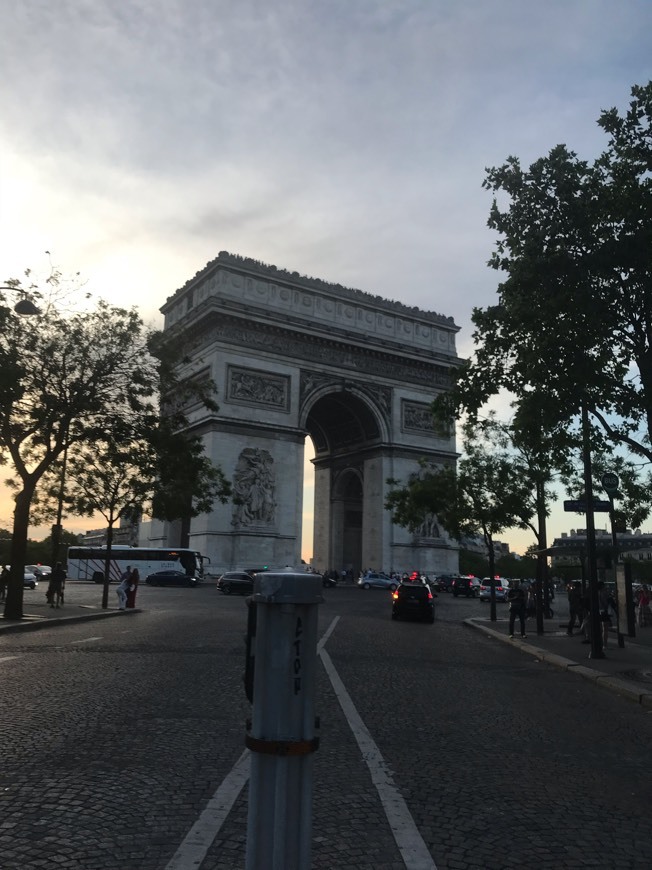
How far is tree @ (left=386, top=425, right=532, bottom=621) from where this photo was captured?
3481cm

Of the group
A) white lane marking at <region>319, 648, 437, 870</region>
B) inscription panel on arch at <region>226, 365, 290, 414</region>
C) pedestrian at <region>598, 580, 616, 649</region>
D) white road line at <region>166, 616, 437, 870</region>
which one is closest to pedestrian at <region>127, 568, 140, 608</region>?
pedestrian at <region>598, 580, 616, 649</region>

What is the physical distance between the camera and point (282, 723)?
2.86 meters

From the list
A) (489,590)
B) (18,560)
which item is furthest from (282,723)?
(489,590)

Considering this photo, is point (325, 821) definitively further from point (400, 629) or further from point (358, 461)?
point (358, 461)

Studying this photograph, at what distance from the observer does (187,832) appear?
14.5ft

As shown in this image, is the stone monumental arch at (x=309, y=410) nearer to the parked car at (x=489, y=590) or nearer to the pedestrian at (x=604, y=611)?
the parked car at (x=489, y=590)

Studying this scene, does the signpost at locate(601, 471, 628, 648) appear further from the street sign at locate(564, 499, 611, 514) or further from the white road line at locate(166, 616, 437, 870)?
the white road line at locate(166, 616, 437, 870)

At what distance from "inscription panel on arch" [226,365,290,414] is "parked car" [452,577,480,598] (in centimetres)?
1833

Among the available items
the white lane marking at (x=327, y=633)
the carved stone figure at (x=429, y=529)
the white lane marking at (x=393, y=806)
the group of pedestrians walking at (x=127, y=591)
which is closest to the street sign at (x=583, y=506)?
the white lane marking at (x=327, y=633)

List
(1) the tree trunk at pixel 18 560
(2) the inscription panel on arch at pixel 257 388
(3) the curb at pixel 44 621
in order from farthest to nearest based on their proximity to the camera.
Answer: (2) the inscription panel on arch at pixel 257 388 < (1) the tree trunk at pixel 18 560 < (3) the curb at pixel 44 621

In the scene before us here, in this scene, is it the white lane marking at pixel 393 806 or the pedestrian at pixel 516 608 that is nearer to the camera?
the white lane marking at pixel 393 806

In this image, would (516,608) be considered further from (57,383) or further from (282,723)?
(282,723)

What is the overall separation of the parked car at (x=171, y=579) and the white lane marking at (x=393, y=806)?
1725 inches

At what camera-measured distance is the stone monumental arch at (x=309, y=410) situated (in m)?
51.9
